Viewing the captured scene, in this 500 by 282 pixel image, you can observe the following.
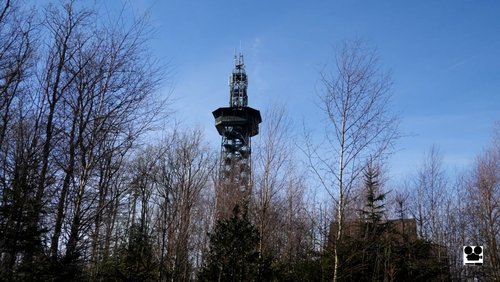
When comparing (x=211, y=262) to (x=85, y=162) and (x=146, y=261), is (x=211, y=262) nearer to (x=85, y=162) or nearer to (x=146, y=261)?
(x=146, y=261)

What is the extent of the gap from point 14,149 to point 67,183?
114 cm

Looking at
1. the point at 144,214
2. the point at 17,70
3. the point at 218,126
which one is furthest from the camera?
the point at 218,126

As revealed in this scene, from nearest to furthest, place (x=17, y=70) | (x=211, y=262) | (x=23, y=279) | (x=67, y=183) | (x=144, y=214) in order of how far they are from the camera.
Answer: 1. (x=17, y=70)
2. (x=67, y=183)
3. (x=23, y=279)
4. (x=211, y=262)
5. (x=144, y=214)

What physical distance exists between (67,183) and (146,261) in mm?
7864

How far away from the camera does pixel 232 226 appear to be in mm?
14086

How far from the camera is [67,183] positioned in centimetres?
743

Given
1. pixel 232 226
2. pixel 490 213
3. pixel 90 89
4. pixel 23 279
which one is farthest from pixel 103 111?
pixel 490 213

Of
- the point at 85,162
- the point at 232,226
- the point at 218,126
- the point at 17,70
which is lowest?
the point at 232,226

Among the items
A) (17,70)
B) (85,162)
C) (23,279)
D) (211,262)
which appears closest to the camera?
(17,70)

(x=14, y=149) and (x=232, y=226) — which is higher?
(x=14, y=149)

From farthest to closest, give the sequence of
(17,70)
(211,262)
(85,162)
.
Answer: (211,262) → (85,162) → (17,70)

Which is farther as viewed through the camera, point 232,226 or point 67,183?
point 232,226

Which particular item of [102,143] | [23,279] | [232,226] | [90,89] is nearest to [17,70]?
[90,89]

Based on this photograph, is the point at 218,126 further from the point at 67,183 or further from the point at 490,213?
the point at 67,183
